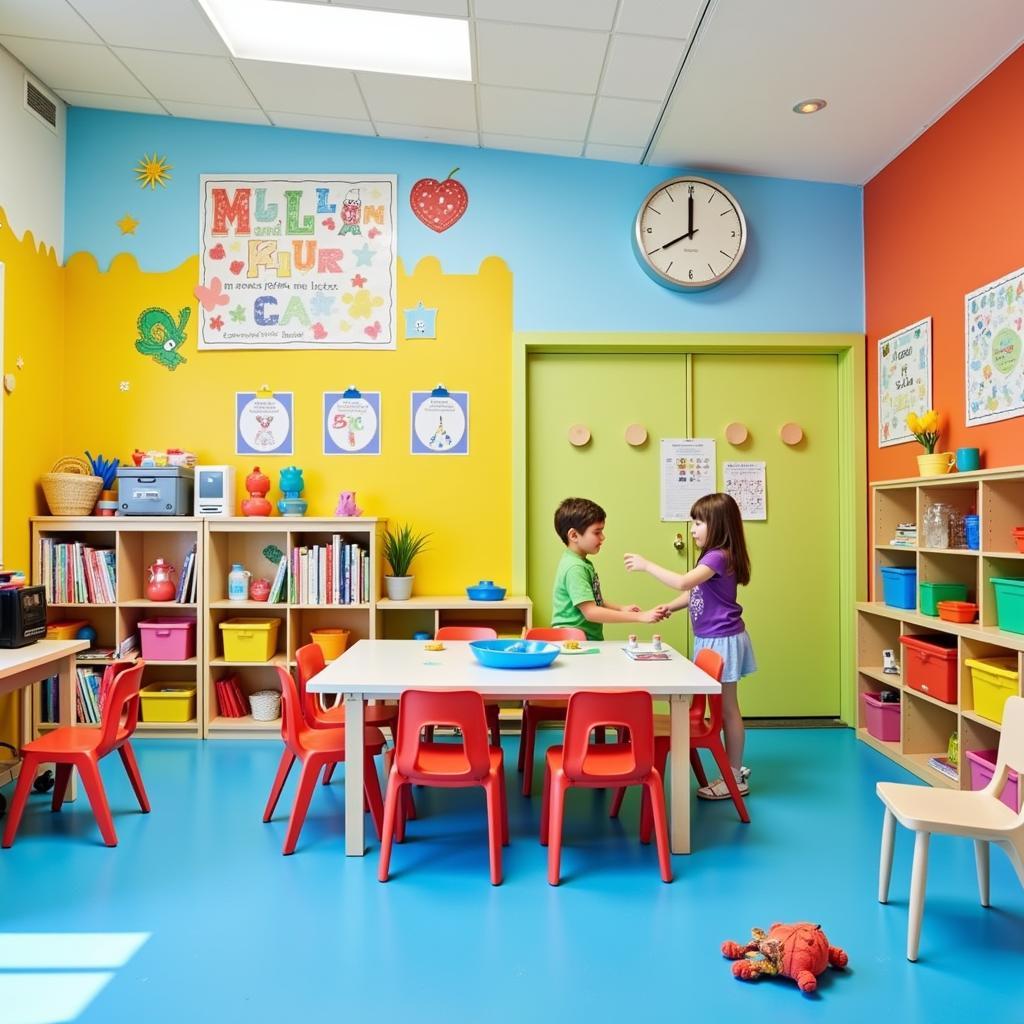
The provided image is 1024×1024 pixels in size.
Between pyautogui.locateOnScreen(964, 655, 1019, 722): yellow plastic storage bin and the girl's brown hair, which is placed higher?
the girl's brown hair

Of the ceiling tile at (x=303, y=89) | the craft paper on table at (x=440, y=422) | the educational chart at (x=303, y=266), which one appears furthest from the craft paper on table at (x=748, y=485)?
the ceiling tile at (x=303, y=89)

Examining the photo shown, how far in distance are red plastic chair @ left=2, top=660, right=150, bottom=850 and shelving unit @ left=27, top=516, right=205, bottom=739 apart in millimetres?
1080

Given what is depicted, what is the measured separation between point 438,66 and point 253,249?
1.58 metres

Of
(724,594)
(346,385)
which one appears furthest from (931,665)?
(346,385)

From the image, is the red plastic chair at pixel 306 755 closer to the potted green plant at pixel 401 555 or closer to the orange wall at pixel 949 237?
the potted green plant at pixel 401 555

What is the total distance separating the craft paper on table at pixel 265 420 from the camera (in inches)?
194

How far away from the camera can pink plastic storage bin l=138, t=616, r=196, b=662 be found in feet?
15.2

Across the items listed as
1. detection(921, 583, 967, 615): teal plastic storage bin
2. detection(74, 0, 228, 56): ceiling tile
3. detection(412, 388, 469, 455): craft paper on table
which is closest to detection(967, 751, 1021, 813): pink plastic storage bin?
Answer: detection(921, 583, 967, 615): teal plastic storage bin

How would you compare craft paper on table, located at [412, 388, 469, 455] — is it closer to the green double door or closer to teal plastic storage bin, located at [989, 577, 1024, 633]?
the green double door

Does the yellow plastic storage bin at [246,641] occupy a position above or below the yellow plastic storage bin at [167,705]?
above

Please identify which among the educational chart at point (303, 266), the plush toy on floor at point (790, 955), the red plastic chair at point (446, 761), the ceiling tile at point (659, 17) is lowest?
the plush toy on floor at point (790, 955)

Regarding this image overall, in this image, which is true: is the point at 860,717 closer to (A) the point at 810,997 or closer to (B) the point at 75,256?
(A) the point at 810,997

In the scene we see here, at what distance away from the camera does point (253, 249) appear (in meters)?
4.91

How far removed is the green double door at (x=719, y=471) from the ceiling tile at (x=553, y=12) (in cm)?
186
